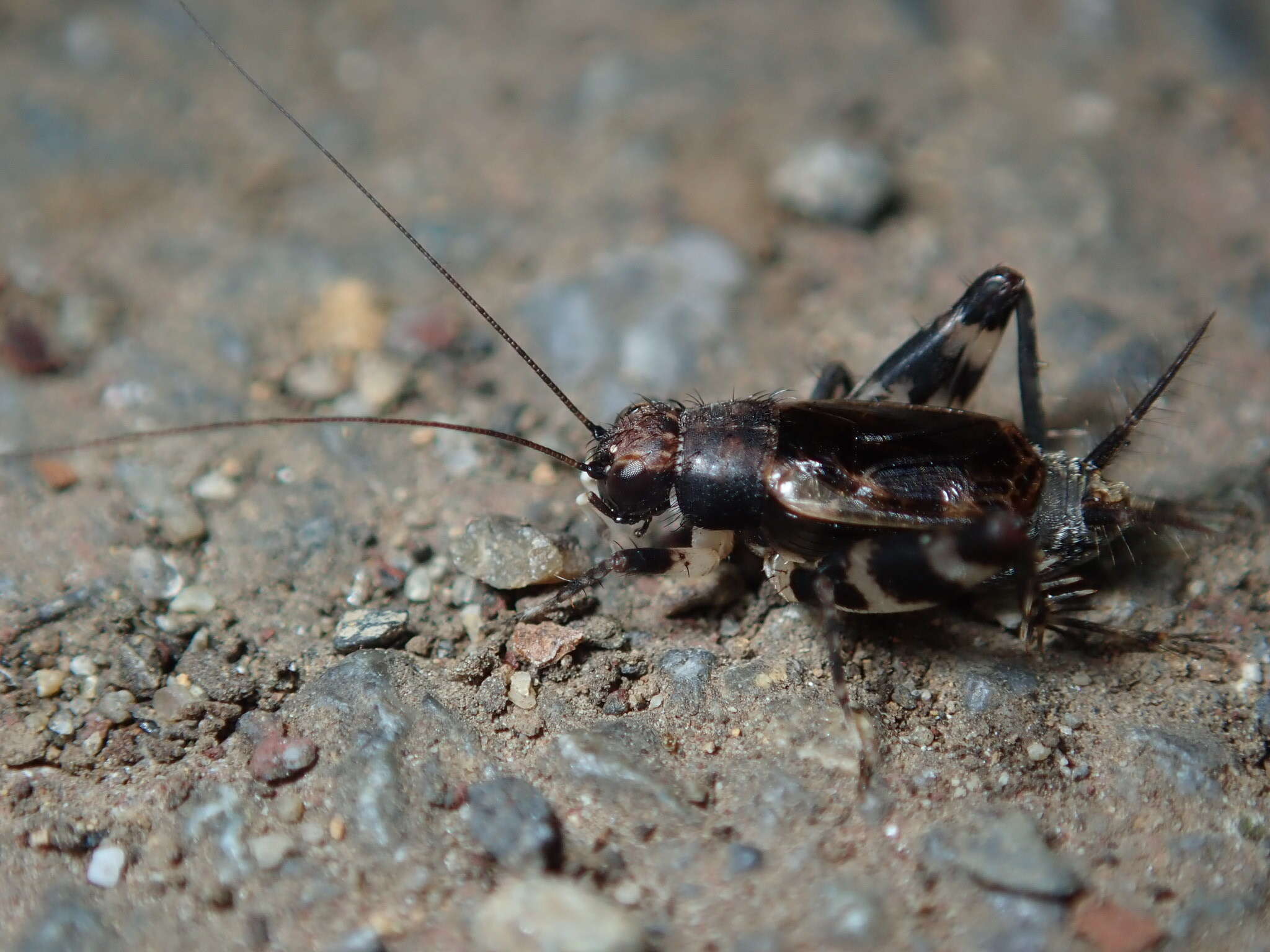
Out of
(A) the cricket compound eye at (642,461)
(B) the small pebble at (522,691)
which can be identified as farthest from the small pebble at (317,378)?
(B) the small pebble at (522,691)

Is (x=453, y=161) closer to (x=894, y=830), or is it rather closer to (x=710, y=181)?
(x=710, y=181)

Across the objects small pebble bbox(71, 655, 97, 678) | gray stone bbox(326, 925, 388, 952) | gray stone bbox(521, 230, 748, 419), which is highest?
gray stone bbox(521, 230, 748, 419)

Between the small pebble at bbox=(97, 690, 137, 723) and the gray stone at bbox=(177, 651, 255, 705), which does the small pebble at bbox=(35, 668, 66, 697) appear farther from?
the gray stone at bbox=(177, 651, 255, 705)

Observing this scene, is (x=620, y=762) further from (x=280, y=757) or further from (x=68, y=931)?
(x=68, y=931)

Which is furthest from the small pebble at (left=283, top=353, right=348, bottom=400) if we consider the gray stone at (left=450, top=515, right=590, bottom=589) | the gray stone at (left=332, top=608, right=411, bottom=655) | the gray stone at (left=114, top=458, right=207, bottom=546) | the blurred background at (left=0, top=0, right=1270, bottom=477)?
the gray stone at (left=332, top=608, right=411, bottom=655)

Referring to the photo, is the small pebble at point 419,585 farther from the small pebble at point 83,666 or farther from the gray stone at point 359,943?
the gray stone at point 359,943

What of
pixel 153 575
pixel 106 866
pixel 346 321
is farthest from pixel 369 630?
pixel 346 321
